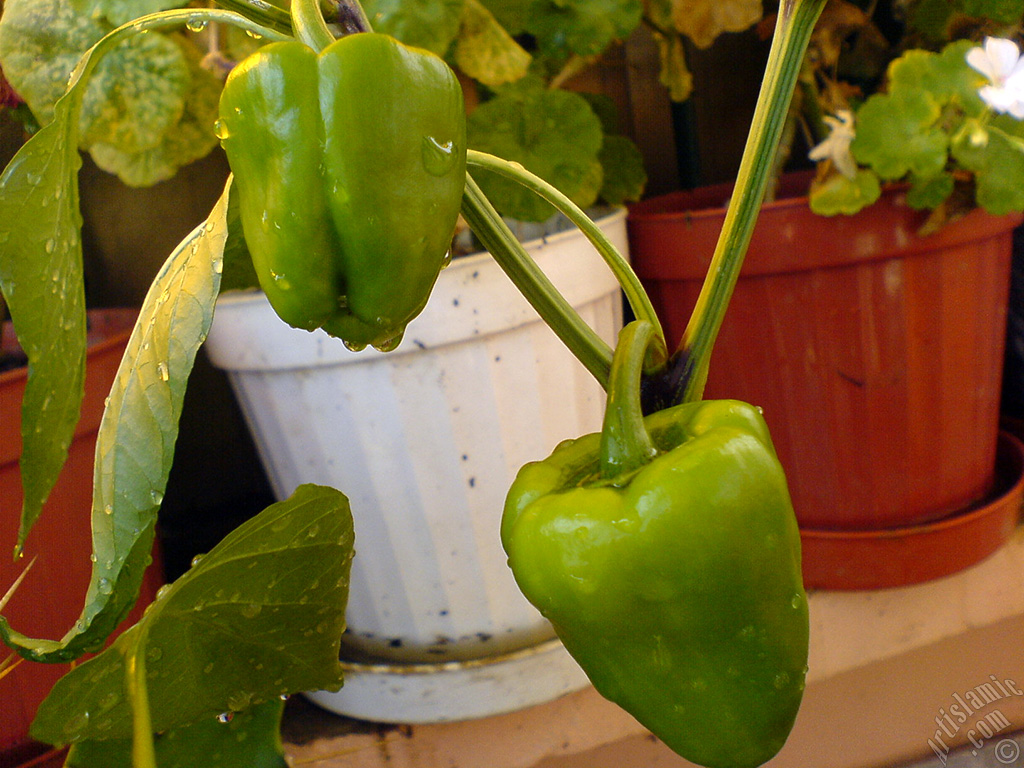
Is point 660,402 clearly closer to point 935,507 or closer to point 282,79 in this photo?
point 282,79

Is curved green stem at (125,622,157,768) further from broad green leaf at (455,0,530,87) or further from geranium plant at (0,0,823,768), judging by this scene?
broad green leaf at (455,0,530,87)

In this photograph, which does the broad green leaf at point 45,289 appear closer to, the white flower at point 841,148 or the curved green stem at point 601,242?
the curved green stem at point 601,242

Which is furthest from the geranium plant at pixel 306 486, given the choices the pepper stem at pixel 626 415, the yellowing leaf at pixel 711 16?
the yellowing leaf at pixel 711 16

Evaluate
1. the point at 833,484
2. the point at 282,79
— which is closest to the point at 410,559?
the point at 833,484

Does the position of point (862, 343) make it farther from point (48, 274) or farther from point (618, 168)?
point (48, 274)

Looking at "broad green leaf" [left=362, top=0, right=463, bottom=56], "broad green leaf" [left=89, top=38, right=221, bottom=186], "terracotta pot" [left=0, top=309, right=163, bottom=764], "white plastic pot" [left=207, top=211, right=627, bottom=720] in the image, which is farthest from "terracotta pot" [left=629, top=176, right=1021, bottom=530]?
"terracotta pot" [left=0, top=309, right=163, bottom=764]

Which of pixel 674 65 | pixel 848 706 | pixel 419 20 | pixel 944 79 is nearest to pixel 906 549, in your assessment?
pixel 848 706
